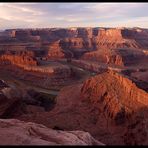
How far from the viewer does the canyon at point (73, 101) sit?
1581cm

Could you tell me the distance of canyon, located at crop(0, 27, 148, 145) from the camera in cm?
1581

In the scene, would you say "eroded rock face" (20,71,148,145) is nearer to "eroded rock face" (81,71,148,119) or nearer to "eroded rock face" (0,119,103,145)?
"eroded rock face" (81,71,148,119)

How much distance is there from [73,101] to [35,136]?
15.5 m

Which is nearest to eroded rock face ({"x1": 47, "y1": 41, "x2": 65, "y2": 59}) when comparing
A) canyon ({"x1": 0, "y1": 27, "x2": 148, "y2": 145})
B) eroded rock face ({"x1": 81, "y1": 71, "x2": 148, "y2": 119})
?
canyon ({"x1": 0, "y1": 27, "x2": 148, "y2": 145})

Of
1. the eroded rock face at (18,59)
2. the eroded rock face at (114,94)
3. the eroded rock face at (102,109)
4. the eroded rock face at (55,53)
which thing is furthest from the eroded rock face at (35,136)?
the eroded rock face at (55,53)

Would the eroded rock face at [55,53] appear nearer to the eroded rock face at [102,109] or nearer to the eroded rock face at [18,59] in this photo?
the eroded rock face at [18,59]

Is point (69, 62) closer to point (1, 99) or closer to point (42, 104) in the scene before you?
point (42, 104)

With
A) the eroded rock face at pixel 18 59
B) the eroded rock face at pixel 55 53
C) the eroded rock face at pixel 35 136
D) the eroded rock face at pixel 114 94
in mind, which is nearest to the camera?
the eroded rock face at pixel 35 136

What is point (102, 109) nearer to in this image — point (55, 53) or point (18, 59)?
point (18, 59)

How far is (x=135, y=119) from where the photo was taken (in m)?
23.5

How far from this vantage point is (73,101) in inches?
1174

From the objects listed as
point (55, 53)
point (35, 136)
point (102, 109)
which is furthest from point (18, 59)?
point (35, 136)

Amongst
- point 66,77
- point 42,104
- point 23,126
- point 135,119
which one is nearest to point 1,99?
point 42,104

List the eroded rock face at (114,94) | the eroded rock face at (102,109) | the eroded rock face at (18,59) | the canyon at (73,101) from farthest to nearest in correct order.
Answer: the eroded rock face at (18,59) < the eroded rock face at (114,94) < the eroded rock face at (102,109) < the canyon at (73,101)
